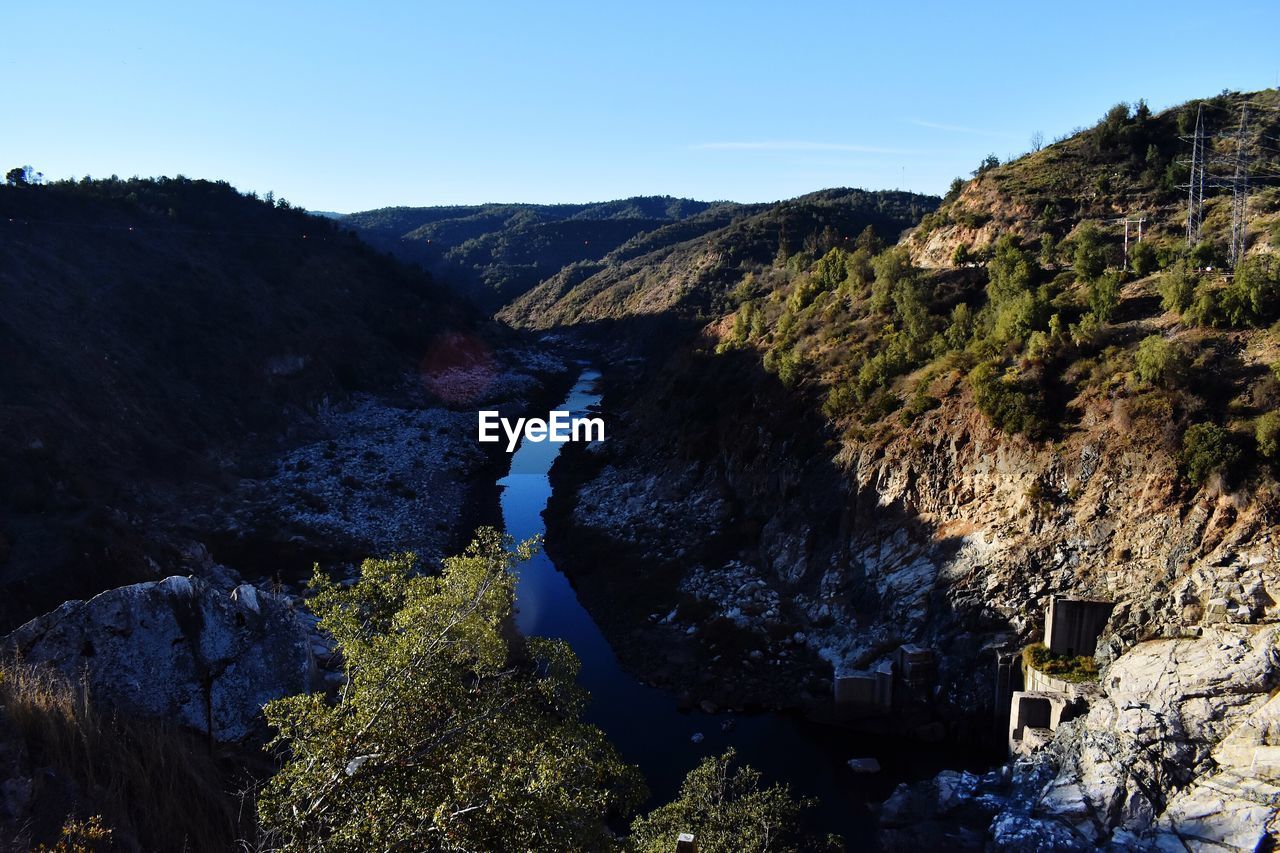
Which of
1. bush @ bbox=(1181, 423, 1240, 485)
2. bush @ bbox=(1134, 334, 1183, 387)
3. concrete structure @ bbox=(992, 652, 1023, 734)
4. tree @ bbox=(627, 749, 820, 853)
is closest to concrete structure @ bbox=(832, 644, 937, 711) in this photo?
concrete structure @ bbox=(992, 652, 1023, 734)

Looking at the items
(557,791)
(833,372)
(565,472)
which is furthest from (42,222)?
(557,791)

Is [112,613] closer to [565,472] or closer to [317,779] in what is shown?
[317,779]

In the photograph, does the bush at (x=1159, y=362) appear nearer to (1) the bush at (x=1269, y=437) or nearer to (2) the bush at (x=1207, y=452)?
(2) the bush at (x=1207, y=452)

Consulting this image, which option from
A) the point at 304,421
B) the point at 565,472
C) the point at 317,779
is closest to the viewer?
the point at 317,779

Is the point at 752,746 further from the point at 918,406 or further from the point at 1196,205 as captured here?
the point at 1196,205

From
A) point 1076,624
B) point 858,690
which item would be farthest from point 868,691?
point 1076,624

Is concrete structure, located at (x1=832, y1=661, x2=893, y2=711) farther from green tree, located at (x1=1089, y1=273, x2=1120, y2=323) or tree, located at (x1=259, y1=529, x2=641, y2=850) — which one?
green tree, located at (x1=1089, y1=273, x2=1120, y2=323)

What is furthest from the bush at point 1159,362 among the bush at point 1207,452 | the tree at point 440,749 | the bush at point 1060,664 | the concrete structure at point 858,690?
the tree at point 440,749
